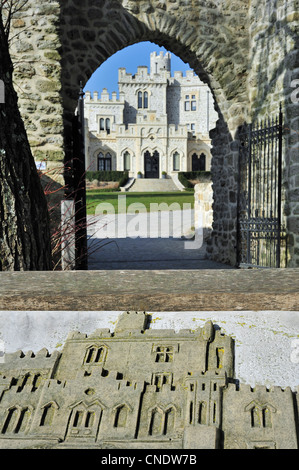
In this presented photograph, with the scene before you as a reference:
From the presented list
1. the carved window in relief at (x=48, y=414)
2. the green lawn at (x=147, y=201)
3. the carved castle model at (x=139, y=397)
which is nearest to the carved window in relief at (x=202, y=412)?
the carved castle model at (x=139, y=397)

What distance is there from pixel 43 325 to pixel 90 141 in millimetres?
45874

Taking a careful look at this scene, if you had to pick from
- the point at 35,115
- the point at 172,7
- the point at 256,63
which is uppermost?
the point at 172,7

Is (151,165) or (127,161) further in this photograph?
(151,165)

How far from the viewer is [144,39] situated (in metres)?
7.16

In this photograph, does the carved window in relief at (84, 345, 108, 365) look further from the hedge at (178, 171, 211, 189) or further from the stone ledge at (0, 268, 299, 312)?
the hedge at (178, 171, 211, 189)

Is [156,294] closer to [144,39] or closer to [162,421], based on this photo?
[162,421]

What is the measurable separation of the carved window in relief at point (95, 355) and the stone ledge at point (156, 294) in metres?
0.18

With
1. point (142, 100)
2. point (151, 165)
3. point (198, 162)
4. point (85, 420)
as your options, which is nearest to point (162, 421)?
point (85, 420)

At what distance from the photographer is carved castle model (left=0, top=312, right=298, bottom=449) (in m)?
1.32

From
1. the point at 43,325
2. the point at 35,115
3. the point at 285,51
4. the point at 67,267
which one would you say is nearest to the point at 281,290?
the point at 43,325

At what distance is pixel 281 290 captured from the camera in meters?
1.72

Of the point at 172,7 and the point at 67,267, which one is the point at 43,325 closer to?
the point at 67,267

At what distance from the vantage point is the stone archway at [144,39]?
6.07 metres

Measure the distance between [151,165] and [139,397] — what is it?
46055 mm
